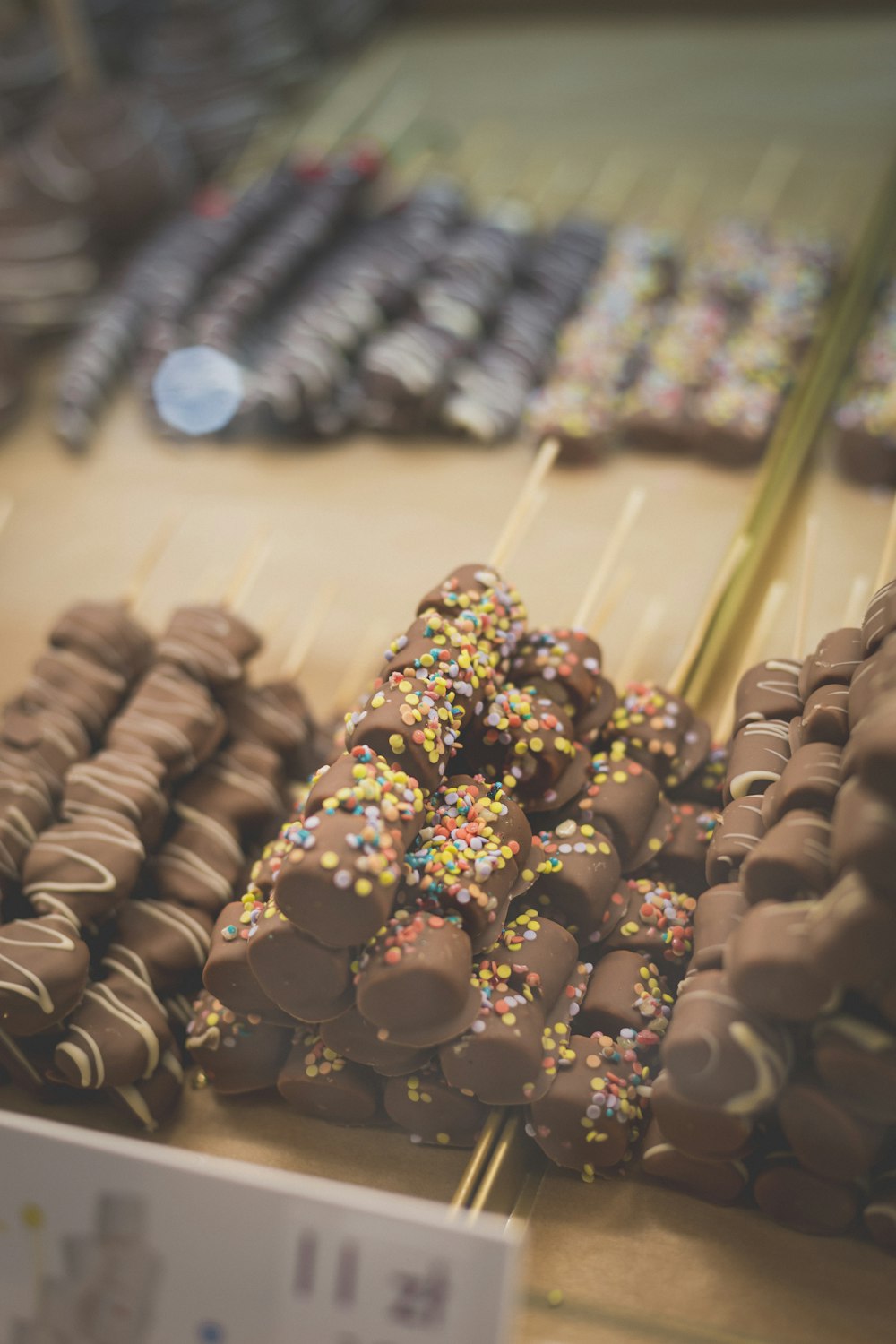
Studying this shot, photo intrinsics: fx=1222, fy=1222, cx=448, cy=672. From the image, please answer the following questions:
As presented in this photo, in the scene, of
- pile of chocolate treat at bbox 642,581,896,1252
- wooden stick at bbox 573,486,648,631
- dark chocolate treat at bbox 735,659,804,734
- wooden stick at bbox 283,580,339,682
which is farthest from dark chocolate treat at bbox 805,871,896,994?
wooden stick at bbox 283,580,339,682

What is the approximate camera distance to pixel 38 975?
1638 mm

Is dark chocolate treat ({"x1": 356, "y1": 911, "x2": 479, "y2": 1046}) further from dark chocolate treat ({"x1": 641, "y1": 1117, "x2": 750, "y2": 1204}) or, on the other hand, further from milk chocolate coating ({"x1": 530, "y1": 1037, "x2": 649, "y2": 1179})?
dark chocolate treat ({"x1": 641, "y1": 1117, "x2": 750, "y2": 1204})

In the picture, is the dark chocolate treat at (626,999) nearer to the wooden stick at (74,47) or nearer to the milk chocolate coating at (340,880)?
the milk chocolate coating at (340,880)

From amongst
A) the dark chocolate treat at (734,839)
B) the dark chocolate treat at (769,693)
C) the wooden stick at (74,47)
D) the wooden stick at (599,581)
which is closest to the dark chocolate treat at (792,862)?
the dark chocolate treat at (734,839)

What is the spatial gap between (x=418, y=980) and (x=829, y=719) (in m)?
0.61

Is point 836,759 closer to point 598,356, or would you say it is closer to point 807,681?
point 807,681

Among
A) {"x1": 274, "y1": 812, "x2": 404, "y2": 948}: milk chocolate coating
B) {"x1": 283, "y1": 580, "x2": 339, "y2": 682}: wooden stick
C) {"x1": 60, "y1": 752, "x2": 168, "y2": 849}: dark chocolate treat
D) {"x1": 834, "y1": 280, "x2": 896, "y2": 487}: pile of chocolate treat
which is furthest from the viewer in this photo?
{"x1": 834, "y1": 280, "x2": 896, "y2": 487}: pile of chocolate treat

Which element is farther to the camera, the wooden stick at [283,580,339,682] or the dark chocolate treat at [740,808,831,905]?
the wooden stick at [283,580,339,682]

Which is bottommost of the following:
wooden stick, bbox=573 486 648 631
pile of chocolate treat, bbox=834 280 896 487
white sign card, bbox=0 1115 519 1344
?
white sign card, bbox=0 1115 519 1344

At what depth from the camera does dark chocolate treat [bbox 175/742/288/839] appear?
6.52 ft

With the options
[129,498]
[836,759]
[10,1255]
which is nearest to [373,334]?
[129,498]

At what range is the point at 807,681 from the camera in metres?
1.73

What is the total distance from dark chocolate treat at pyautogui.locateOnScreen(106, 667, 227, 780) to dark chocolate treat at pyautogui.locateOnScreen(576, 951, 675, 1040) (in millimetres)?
732

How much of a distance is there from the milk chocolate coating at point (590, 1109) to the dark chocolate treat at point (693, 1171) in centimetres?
3
